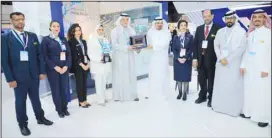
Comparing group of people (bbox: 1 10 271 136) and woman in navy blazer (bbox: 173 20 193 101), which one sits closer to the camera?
group of people (bbox: 1 10 271 136)

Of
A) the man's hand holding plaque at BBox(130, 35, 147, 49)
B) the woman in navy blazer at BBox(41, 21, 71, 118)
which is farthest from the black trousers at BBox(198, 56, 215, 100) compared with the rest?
the woman in navy blazer at BBox(41, 21, 71, 118)

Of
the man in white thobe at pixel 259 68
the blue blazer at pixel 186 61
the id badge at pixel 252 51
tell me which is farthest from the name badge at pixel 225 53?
the blue blazer at pixel 186 61

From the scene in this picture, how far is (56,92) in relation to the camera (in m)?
3.82

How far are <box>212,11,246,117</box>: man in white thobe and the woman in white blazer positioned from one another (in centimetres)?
195

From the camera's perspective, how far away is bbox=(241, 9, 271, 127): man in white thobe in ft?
10.7

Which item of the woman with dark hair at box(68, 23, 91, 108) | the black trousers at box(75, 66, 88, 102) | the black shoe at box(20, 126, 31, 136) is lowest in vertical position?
the black shoe at box(20, 126, 31, 136)

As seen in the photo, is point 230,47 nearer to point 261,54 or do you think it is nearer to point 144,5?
point 261,54

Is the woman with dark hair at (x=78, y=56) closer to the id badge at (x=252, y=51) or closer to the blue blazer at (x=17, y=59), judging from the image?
the blue blazer at (x=17, y=59)

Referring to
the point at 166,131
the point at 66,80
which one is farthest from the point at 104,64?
the point at 166,131

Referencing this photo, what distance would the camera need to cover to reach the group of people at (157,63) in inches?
127

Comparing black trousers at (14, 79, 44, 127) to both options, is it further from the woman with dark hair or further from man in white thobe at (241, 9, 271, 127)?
man in white thobe at (241, 9, 271, 127)

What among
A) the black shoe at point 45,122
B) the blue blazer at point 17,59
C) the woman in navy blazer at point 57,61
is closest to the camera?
the blue blazer at point 17,59

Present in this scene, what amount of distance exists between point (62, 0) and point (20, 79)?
6.70ft

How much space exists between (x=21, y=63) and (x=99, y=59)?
1.50m
